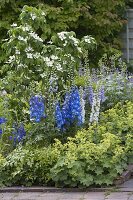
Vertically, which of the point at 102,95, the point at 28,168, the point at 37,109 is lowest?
the point at 28,168

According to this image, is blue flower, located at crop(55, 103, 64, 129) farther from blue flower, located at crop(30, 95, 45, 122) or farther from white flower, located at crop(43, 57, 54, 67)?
white flower, located at crop(43, 57, 54, 67)

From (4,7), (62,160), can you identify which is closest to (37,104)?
(62,160)

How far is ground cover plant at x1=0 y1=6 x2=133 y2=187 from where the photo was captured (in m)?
5.65

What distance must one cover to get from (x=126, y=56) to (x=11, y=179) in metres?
7.41

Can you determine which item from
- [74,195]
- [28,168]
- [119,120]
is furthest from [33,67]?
[74,195]

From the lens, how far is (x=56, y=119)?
6152 mm

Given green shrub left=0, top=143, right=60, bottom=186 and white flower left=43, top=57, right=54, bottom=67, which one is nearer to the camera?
green shrub left=0, top=143, right=60, bottom=186

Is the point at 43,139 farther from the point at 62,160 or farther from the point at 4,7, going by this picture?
the point at 4,7

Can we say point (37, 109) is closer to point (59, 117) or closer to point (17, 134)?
point (59, 117)

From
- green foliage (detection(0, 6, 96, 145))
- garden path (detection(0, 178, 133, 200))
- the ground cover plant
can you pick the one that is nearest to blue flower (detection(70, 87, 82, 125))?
the ground cover plant

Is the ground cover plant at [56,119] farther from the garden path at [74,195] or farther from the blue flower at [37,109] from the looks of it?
the garden path at [74,195]

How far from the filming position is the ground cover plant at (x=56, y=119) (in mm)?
5652

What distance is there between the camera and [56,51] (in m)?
6.89

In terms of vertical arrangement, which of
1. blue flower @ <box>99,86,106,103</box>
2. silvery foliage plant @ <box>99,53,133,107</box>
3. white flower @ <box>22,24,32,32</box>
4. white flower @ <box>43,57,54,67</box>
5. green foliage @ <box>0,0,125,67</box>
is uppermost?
green foliage @ <box>0,0,125,67</box>
